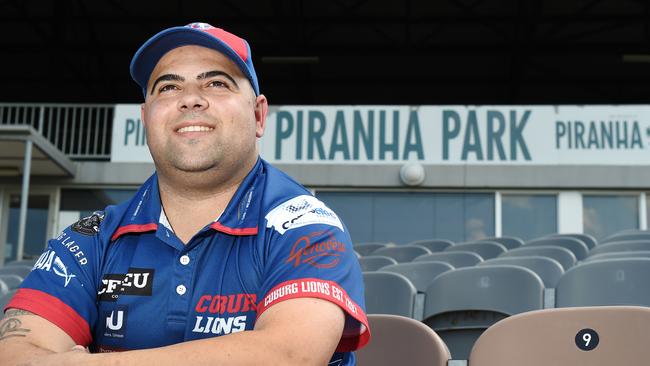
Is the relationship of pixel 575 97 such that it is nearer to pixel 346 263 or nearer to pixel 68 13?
pixel 68 13

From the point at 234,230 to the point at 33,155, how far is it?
9.83 meters

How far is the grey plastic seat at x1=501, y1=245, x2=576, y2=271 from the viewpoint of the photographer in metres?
5.68

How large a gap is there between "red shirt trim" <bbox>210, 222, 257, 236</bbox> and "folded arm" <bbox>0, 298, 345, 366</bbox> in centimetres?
27

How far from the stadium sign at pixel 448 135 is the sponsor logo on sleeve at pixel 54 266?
942cm

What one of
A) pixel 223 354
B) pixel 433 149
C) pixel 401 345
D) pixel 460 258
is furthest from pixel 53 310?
pixel 433 149

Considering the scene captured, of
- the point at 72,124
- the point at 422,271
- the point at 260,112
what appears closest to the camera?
the point at 260,112

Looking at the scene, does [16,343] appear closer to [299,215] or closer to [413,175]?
[299,215]

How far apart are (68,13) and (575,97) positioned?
12.0 m

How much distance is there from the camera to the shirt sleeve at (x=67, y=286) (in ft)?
6.91

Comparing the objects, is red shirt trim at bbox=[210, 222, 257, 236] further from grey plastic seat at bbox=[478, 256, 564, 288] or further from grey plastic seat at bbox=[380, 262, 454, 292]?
grey plastic seat at bbox=[380, 262, 454, 292]

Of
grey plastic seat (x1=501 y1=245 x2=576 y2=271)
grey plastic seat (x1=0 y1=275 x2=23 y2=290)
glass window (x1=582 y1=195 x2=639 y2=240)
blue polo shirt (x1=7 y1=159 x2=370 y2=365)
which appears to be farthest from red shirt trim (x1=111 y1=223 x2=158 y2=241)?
glass window (x1=582 y1=195 x2=639 y2=240)

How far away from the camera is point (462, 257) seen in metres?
6.07

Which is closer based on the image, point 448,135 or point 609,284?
point 609,284

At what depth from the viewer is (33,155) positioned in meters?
11.3
